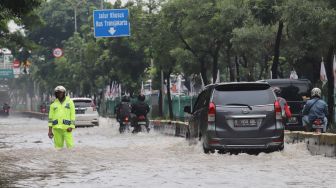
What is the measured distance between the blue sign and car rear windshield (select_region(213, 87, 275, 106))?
25112mm

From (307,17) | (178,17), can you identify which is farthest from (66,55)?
(307,17)

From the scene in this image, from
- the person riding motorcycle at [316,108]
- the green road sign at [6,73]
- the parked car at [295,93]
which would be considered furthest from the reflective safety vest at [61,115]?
the green road sign at [6,73]

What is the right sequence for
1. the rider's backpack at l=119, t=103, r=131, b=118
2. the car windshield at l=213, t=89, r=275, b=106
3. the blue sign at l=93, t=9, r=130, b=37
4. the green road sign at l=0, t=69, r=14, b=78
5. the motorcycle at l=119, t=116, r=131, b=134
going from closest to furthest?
the car windshield at l=213, t=89, r=275, b=106 < the rider's backpack at l=119, t=103, r=131, b=118 < the motorcycle at l=119, t=116, r=131, b=134 < the blue sign at l=93, t=9, r=130, b=37 < the green road sign at l=0, t=69, r=14, b=78

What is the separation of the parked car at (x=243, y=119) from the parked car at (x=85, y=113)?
22.4m

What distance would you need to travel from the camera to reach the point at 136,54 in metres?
53.9

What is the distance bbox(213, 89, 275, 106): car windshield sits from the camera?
15.6 metres

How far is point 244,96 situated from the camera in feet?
51.4

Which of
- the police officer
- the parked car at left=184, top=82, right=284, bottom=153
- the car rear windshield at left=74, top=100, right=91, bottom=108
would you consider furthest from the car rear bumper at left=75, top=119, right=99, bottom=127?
the parked car at left=184, top=82, right=284, bottom=153

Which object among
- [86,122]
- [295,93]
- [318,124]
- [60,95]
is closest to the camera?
[60,95]

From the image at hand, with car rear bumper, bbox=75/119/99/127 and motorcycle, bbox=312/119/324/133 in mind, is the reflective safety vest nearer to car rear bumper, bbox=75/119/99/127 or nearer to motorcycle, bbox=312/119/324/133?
motorcycle, bbox=312/119/324/133

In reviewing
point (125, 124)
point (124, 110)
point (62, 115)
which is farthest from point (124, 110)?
point (62, 115)

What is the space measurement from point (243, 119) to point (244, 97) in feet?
1.62

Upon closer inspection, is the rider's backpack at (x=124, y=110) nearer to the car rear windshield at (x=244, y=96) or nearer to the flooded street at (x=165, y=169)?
the flooded street at (x=165, y=169)

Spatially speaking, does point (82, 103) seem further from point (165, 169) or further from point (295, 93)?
point (165, 169)
